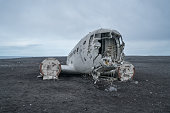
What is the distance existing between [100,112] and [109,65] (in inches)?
186

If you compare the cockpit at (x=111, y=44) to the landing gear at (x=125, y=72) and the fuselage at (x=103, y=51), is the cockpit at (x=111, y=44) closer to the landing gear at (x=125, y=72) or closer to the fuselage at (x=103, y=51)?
the fuselage at (x=103, y=51)

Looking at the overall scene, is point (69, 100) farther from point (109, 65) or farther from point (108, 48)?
point (108, 48)

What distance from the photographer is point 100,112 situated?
19.5 ft

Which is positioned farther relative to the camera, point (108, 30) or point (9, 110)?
point (108, 30)

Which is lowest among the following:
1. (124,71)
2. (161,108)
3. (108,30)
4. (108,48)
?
(161,108)

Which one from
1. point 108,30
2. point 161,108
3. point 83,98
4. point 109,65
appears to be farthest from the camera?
point 108,30

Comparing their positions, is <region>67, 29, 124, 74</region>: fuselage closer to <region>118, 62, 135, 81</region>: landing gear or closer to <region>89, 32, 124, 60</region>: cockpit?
<region>89, 32, 124, 60</region>: cockpit

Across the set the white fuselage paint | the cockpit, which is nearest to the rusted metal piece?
the white fuselage paint

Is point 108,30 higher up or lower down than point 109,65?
higher up

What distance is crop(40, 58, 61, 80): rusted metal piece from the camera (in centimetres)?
1243

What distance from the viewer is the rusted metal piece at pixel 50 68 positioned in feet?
40.8

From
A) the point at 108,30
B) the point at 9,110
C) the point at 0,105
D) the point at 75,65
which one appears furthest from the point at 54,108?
the point at 75,65

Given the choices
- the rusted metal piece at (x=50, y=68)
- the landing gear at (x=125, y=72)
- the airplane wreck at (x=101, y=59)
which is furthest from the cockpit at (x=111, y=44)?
the rusted metal piece at (x=50, y=68)

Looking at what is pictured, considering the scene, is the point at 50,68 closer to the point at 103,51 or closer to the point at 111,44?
the point at 103,51
